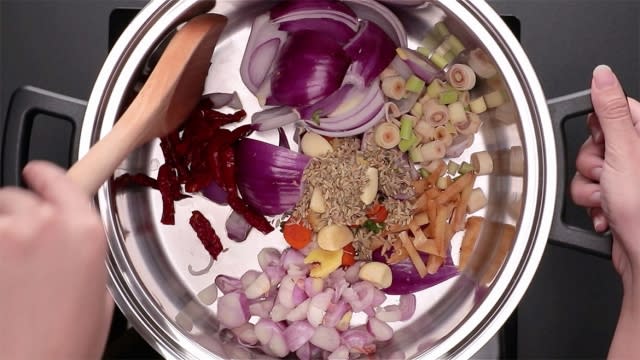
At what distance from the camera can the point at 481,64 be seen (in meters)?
0.97

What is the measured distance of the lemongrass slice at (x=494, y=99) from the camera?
3.16ft

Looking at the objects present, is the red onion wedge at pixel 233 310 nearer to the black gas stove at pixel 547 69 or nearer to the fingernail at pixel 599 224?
the black gas stove at pixel 547 69

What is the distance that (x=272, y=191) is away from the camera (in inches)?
42.3

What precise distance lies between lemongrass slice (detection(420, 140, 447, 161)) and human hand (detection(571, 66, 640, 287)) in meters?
0.22

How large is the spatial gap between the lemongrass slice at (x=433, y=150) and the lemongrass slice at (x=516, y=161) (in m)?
0.12

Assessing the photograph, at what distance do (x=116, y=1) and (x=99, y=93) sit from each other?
14.2 inches

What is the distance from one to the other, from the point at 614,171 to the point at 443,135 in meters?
0.28

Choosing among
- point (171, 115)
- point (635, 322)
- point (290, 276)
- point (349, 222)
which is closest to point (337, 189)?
point (349, 222)

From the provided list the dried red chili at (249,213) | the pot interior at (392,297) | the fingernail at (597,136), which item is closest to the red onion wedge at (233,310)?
the pot interior at (392,297)

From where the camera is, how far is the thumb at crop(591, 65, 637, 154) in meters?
0.86

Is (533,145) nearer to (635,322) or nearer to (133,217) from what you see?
(635,322)

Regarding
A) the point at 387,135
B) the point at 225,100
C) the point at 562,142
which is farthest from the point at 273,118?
the point at 562,142

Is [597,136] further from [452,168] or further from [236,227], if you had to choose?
[236,227]

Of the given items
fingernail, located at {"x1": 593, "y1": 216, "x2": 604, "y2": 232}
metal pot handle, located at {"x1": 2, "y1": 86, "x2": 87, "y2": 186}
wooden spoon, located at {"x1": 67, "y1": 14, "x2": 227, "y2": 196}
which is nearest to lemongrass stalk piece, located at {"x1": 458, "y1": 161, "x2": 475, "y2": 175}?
fingernail, located at {"x1": 593, "y1": 216, "x2": 604, "y2": 232}
